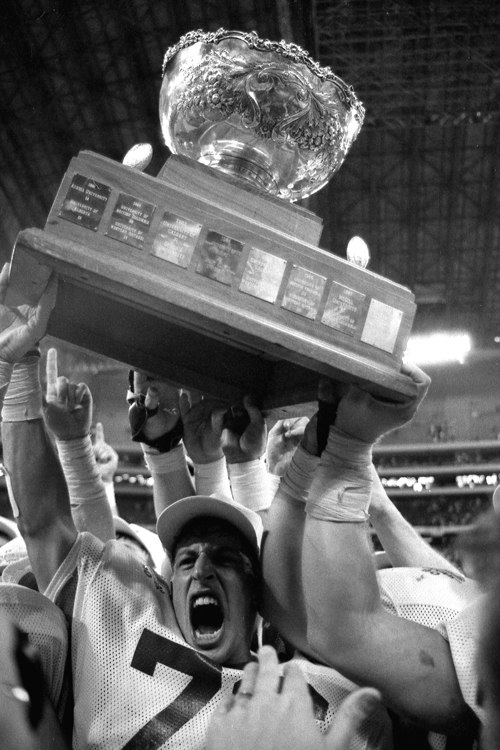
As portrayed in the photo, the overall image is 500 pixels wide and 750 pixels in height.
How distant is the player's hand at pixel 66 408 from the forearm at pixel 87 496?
88 mm

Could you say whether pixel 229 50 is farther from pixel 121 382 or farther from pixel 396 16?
pixel 121 382

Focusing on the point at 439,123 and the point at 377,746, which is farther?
the point at 439,123

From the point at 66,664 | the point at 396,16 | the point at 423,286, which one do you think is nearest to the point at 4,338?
the point at 66,664

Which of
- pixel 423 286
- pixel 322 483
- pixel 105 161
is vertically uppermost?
pixel 423 286

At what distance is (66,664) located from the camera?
1582 mm

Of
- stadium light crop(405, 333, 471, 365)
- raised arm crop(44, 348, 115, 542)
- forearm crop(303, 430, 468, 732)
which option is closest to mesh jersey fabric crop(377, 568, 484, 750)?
forearm crop(303, 430, 468, 732)

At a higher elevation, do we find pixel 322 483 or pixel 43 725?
pixel 322 483

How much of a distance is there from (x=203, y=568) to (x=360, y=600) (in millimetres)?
472

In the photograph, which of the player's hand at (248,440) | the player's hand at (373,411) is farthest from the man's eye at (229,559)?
the player's hand at (373,411)

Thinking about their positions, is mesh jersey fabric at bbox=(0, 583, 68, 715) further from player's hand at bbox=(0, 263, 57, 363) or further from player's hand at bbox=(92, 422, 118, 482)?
player's hand at bbox=(92, 422, 118, 482)

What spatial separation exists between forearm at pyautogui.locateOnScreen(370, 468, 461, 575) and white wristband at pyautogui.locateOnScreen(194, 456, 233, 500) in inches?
15.5

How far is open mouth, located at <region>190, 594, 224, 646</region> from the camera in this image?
178cm

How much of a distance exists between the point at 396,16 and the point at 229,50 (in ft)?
20.2

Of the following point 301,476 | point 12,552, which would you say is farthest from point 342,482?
point 12,552
